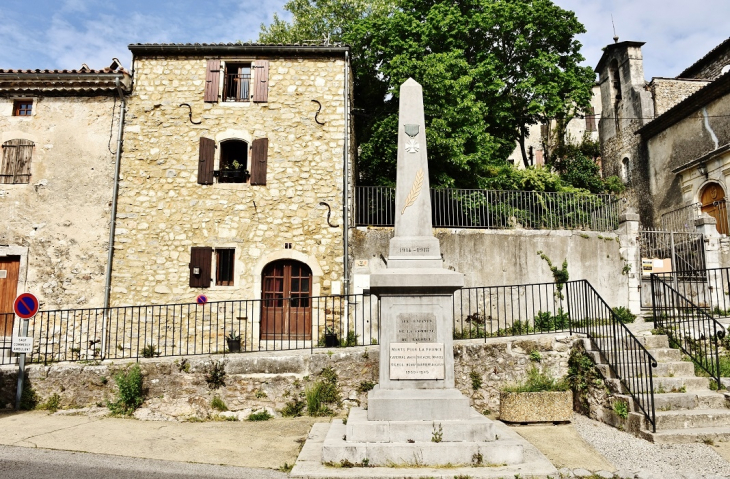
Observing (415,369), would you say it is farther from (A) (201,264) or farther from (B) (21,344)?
(A) (201,264)

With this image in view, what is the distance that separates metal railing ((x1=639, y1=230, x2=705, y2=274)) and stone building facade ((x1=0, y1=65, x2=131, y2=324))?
13768mm

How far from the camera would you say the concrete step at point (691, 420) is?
20.6 feet

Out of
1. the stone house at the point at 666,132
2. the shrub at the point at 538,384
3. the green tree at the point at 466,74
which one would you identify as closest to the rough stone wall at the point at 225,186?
the green tree at the point at 466,74

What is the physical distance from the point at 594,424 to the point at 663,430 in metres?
1.02

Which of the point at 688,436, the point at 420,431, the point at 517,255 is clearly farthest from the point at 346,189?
the point at 688,436

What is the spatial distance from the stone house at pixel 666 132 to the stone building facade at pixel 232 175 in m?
11.9

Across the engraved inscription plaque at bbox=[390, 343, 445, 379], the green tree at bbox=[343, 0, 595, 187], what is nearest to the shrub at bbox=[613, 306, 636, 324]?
the green tree at bbox=[343, 0, 595, 187]

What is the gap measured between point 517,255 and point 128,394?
29.6 ft

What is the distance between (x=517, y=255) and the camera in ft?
40.3

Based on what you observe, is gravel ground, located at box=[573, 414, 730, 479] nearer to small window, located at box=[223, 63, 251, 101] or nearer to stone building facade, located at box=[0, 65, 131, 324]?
small window, located at box=[223, 63, 251, 101]

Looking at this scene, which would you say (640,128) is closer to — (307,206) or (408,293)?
(307,206)

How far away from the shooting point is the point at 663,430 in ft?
20.4

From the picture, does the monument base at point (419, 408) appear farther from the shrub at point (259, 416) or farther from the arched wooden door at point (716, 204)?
the arched wooden door at point (716, 204)

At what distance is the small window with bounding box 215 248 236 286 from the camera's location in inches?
463
